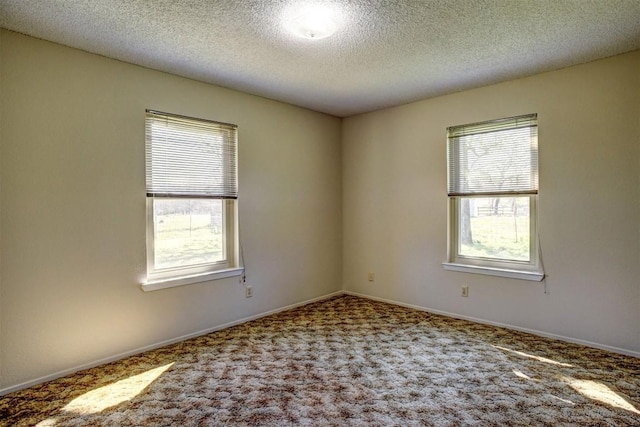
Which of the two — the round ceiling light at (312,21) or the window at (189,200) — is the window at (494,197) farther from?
the window at (189,200)

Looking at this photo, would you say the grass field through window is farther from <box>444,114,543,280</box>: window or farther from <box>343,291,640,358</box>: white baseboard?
<box>444,114,543,280</box>: window

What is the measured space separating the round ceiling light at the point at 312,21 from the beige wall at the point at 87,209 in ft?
4.79

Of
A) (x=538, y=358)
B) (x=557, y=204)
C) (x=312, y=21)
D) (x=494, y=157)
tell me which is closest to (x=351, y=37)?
(x=312, y=21)

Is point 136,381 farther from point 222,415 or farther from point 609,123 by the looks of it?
point 609,123

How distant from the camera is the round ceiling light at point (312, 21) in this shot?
2.27 m

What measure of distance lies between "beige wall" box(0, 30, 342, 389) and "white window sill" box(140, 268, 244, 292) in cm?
6

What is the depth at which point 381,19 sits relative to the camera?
239 centimetres

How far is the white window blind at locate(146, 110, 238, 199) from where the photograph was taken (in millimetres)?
3258

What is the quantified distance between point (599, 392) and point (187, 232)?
3.43 metres

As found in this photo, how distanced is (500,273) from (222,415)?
2.86 meters

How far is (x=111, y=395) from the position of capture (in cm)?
243

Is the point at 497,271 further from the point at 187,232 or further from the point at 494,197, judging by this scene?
the point at 187,232

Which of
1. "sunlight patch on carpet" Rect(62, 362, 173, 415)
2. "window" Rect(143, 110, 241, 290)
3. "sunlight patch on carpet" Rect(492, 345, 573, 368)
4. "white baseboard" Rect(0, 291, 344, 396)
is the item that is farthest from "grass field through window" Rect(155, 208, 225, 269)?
"sunlight patch on carpet" Rect(492, 345, 573, 368)

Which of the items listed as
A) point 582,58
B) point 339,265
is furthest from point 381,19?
point 339,265
